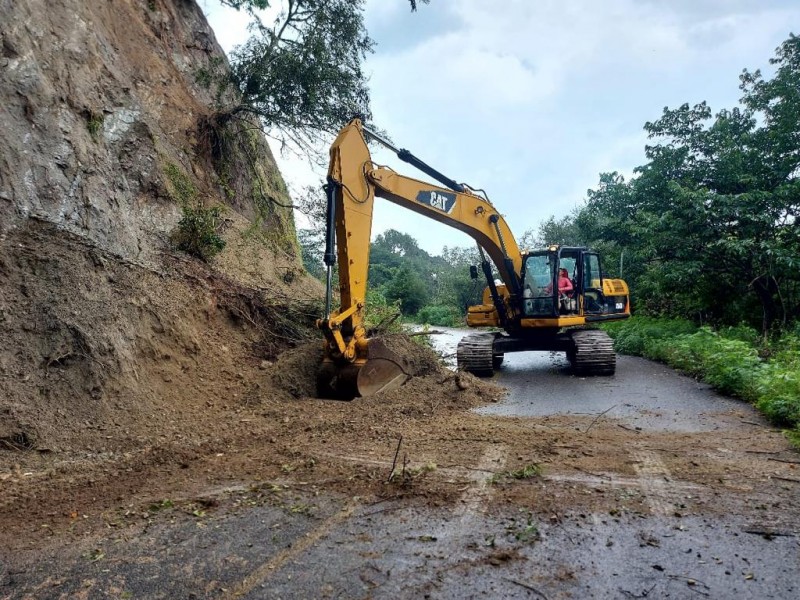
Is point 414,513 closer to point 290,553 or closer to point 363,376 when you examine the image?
point 290,553

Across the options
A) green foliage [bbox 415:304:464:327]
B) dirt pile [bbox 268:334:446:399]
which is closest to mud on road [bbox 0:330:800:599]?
dirt pile [bbox 268:334:446:399]

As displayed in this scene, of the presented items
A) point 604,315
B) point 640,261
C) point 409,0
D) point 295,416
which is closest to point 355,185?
point 295,416

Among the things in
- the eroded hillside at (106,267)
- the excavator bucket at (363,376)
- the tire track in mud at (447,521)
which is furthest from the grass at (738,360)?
the eroded hillside at (106,267)

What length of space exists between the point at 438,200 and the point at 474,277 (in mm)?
2577

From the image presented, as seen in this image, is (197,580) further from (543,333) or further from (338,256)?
(543,333)

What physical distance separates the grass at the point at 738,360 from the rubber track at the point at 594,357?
137 centimetres

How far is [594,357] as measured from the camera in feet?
32.3

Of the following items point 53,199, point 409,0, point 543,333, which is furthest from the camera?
point 409,0

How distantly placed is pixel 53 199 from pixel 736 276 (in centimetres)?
1426

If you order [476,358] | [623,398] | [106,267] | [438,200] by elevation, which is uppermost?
[438,200]

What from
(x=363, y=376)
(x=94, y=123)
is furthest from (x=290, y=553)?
(x=94, y=123)

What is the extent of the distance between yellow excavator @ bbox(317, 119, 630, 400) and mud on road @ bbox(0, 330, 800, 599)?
4.51 ft

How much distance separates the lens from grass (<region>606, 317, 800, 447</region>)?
6.14 meters

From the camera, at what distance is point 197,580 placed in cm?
280
